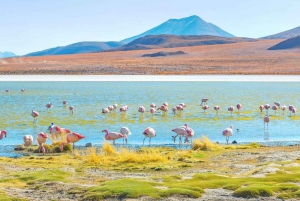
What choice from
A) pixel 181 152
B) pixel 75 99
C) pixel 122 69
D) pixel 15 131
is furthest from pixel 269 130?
pixel 122 69

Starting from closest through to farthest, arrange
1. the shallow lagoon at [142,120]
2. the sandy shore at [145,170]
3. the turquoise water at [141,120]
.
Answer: the sandy shore at [145,170] → the turquoise water at [141,120] → the shallow lagoon at [142,120]

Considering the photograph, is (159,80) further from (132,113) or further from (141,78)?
(132,113)

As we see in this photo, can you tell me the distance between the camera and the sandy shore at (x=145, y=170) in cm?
812

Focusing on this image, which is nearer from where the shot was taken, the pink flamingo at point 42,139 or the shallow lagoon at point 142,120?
the pink flamingo at point 42,139

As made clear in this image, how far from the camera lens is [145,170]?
10609 millimetres

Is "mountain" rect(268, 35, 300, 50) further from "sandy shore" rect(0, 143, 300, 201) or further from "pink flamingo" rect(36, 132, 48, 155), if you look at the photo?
"pink flamingo" rect(36, 132, 48, 155)

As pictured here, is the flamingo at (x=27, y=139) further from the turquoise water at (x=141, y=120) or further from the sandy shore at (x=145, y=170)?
the turquoise water at (x=141, y=120)

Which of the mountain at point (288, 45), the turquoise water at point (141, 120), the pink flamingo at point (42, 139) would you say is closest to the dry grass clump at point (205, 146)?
the turquoise water at point (141, 120)

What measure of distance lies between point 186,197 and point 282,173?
2.47 meters

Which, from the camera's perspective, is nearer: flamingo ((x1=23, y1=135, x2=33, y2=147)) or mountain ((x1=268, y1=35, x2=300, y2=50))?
flamingo ((x1=23, y1=135, x2=33, y2=147))

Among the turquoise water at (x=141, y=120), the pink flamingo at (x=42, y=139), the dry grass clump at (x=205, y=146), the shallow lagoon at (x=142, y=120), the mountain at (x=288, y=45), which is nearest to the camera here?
the pink flamingo at (x=42, y=139)

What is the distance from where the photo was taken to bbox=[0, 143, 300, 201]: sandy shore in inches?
320

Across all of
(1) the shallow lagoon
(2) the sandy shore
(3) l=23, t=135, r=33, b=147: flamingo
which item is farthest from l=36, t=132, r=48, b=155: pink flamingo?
(1) the shallow lagoon

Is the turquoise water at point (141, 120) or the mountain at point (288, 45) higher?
the mountain at point (288, 45)
